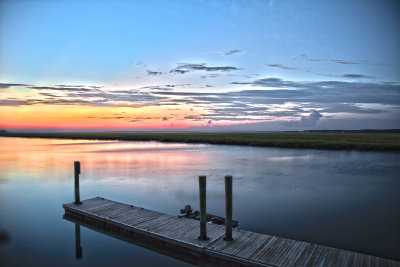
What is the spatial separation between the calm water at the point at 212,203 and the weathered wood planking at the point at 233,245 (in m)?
0.55

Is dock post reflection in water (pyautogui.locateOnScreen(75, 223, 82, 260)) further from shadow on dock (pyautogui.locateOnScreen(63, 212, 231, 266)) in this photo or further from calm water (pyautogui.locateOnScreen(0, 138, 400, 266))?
calm water (pyautogui.locateOnScreen(0, 138, 400, 266))

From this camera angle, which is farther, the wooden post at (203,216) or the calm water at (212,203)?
the calm water at (212,203)

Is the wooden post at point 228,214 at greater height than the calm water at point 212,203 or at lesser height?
greater

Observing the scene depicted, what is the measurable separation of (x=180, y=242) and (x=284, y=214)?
→ 584 cm

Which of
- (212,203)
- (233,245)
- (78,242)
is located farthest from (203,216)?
(212,203)

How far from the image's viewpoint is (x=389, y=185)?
17.5 m

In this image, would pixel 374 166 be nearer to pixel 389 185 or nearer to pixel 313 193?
pixel 389 185

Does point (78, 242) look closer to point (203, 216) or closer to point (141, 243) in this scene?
point (141, 243)

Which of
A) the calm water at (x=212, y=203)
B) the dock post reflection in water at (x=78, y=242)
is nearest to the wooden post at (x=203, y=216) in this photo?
the calm water at (x=212, y=203)

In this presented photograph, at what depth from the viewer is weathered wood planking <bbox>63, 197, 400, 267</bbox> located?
599cm

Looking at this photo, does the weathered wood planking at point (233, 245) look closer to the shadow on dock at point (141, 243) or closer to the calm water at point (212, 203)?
the shadow on dock at point (141, 243)

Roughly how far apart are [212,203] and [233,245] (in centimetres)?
647

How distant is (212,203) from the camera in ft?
43.2

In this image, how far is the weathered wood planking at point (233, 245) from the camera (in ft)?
19.7
